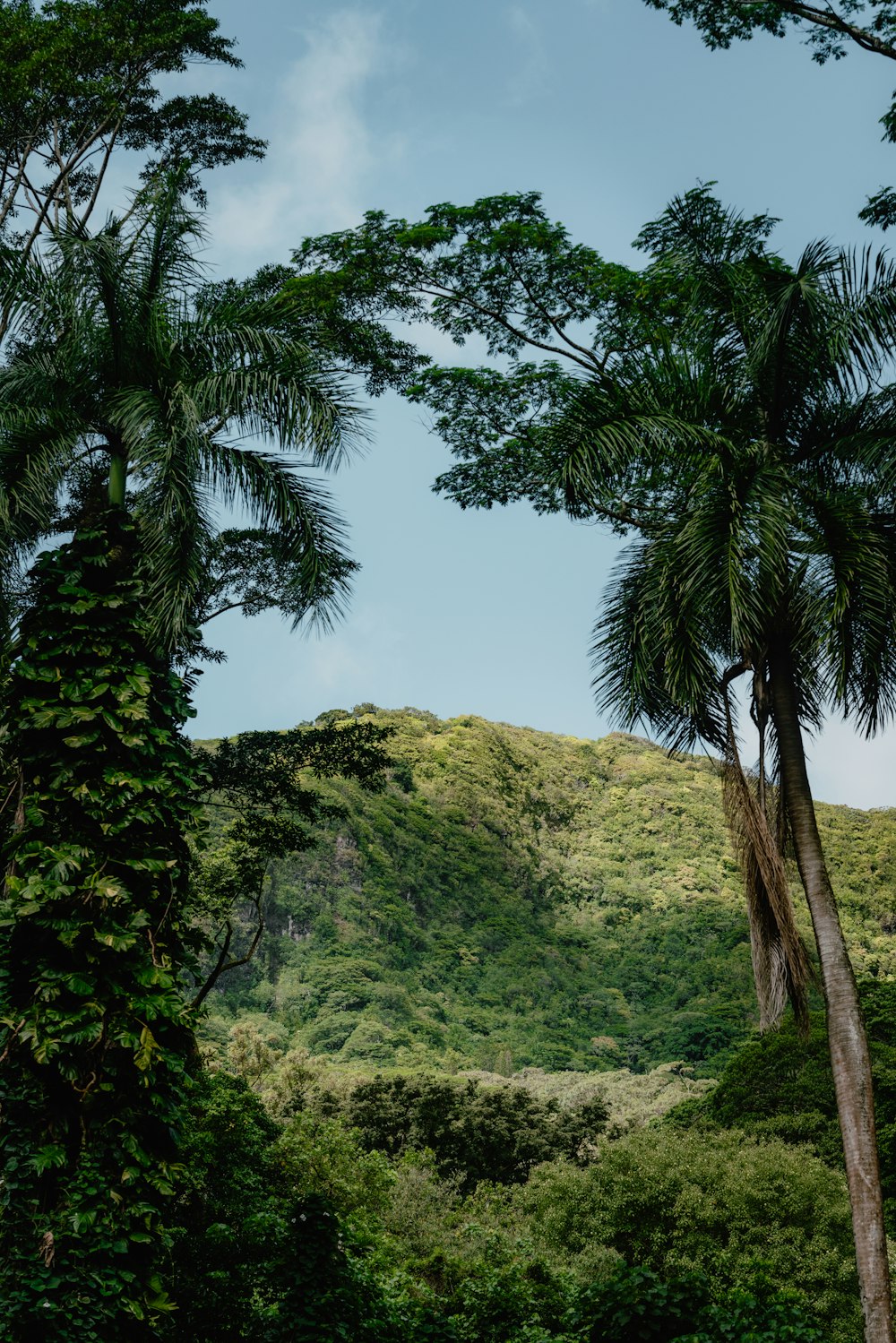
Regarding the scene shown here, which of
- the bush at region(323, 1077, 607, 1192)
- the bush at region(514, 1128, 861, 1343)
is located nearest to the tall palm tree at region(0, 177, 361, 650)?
the bush at region(514, 1128, 861, 1343)

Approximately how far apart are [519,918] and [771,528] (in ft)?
169

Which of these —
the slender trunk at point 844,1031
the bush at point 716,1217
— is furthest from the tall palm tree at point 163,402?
the bush at point 716,1217

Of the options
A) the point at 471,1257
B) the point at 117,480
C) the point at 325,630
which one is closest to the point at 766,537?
the point at 325,630

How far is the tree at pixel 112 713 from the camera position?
5324mm

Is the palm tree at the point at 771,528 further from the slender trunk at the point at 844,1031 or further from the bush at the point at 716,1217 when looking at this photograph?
the bush at the point at 716,1217

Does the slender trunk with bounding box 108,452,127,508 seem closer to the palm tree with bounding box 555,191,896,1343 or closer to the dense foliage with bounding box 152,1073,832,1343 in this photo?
the palm tree with bounding box 555,191,896,1343

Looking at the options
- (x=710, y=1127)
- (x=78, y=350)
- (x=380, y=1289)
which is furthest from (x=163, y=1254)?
(x=710, y=1127)

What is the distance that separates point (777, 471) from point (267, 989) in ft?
144

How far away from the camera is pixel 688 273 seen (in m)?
9.30

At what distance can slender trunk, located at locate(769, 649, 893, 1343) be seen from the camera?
6.80m

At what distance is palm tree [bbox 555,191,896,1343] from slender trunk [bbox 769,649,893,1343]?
0.06 feet

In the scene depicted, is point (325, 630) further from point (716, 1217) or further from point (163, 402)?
point (716, 1217)

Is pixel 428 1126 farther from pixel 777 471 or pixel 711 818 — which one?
pixel 711 818

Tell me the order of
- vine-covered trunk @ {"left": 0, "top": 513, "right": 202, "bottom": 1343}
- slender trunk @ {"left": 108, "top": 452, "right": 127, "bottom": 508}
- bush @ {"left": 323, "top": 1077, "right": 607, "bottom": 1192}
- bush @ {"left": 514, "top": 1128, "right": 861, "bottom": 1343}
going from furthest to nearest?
bush @ {"left": 323, "top": 1077, "right": 607, "bottom": 1192} < bush @ {"left": 514, "top": 1128, "right": 861, "bottom": 1343} < slender trunk @ {"left": 108, "top": 452, "right": 127, "bottom": 508} < vine-covered trunk @ {"left": 0, "top": 513, "right": 202, "bottom": 1343}
